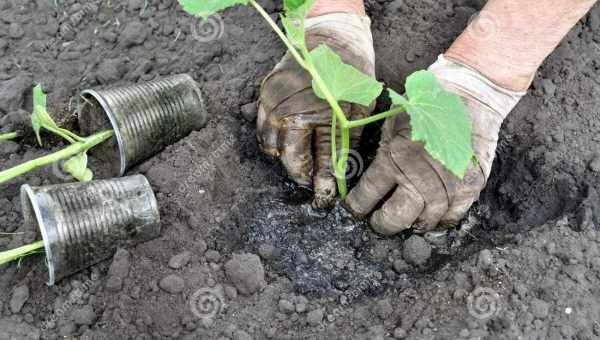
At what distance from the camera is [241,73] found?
2.32m

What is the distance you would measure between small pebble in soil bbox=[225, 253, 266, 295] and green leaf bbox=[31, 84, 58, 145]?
692 millimetres

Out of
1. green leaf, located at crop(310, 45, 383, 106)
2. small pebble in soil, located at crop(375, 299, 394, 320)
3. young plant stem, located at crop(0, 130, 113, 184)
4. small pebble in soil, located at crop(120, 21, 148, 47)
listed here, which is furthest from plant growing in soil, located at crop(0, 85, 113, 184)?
small pebble in soil, located at crop(375, 299, 394, 320)

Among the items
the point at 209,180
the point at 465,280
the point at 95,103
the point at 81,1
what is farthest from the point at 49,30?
the point at 465,280

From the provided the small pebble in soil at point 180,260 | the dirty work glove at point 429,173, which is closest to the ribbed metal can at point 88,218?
the small pebble in soil at point 180,260

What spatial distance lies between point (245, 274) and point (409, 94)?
67 cm

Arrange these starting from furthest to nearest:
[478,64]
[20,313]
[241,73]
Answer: [241,73] < [478,64] < [20,313]

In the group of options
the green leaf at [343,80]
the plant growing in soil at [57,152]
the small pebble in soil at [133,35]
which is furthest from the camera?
the small pebble in soil at [133,35]

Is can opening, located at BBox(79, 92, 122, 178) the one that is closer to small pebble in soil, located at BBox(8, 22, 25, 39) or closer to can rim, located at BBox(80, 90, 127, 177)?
can rim, located at BBox(80, 90, 127, 177)

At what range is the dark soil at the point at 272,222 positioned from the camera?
5.73 feet

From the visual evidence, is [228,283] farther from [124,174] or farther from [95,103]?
[95,103]

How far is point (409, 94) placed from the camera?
5.29 feet

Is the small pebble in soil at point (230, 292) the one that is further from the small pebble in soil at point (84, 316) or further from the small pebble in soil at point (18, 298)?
the small pebble in soil at point (18, 298)

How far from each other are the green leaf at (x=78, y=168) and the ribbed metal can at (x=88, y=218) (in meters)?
0.12

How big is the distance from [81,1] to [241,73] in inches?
30.7
